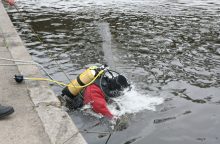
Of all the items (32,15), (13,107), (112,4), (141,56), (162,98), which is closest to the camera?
(13,107)

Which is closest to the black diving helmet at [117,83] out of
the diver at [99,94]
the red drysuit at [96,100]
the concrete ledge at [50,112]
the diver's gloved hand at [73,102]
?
the diver at [99,94]

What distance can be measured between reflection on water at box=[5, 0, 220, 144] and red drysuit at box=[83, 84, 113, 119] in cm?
30

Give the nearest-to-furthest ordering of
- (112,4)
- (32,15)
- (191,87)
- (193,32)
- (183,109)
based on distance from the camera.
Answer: (183,109) → (191,87) → (193,32) → (32,15) → (112,4)

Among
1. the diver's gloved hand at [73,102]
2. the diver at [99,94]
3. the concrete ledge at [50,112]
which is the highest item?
the concrete ledge at [50,112]

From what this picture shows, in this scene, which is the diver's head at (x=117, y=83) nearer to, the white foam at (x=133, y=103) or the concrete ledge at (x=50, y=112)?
the white foam at (x=133, y=103)

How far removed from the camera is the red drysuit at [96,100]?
616cm

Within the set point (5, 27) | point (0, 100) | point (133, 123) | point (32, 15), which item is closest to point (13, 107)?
point (0, 100)

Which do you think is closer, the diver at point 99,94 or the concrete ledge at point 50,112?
the concrete ledge at point 50,112

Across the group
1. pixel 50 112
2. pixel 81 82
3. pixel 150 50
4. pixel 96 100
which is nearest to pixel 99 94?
pixel 96 100

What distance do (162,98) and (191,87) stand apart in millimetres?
893

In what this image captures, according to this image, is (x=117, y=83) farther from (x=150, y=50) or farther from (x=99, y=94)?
(x=150, y=50)

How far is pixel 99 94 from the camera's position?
250 inches

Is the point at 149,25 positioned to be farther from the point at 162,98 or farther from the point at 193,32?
the point at 162,98

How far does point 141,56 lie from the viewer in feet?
31.9
